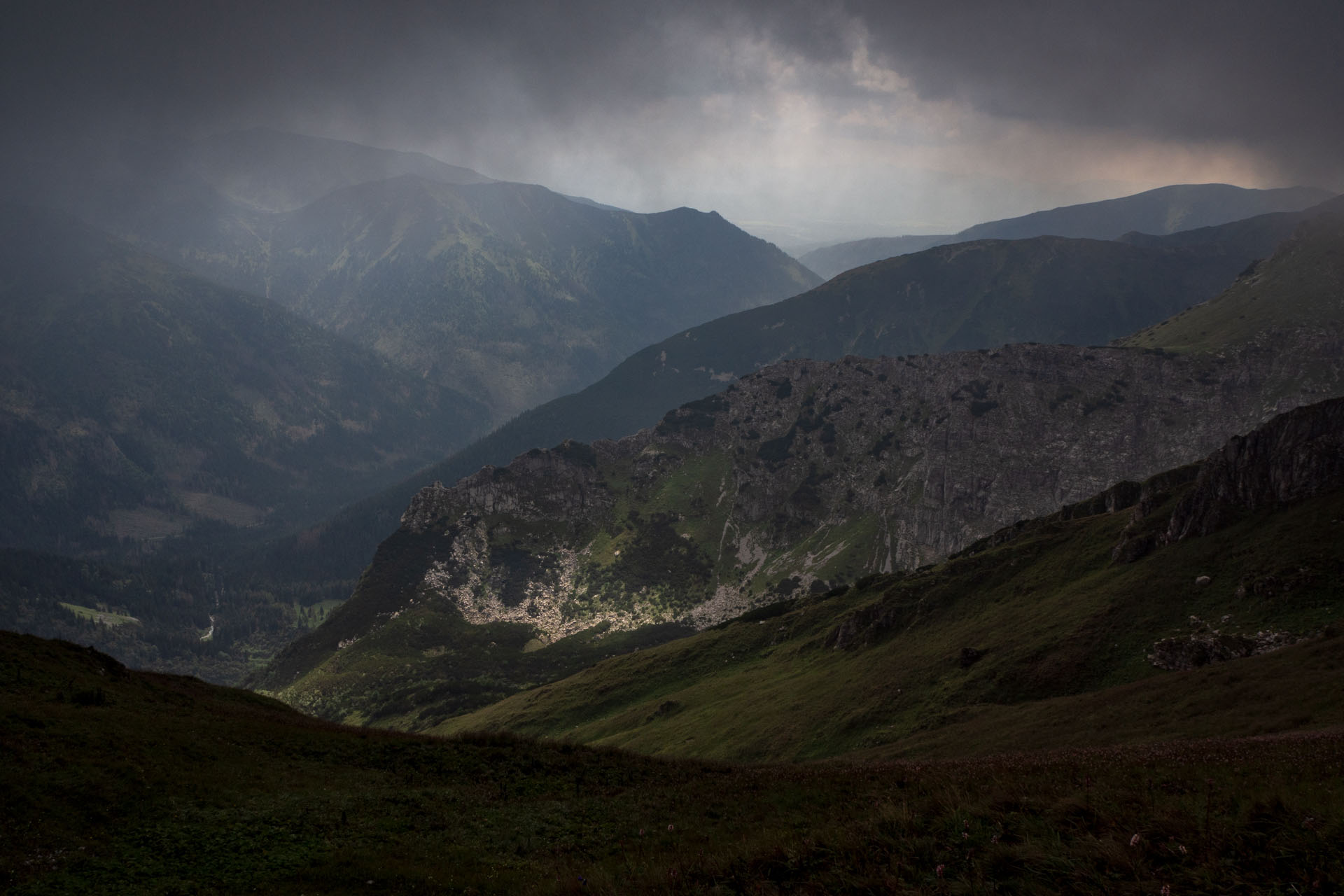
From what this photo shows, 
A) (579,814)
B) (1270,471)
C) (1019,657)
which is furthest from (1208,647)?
(579,814)

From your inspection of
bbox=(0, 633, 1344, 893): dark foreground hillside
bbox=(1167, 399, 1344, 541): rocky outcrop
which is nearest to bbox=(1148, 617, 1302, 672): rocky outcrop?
bbox=(1167, 399, 1344, 541): rocky outcrop

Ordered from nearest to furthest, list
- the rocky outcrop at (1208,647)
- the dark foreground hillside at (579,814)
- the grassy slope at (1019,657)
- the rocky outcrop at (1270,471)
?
1. the dark foreground hillside at (579,814)
2. the grassy slope at (1019,657)
3. the rocky outcrop at (1208,647)
4. the rocky outcrop at (1270,471)

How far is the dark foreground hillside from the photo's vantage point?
17047 mm

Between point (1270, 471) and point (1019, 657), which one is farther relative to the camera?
point (1270, 471)

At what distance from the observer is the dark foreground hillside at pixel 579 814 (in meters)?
17.0

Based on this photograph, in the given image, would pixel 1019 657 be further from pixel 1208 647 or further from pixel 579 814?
pixel 579 814

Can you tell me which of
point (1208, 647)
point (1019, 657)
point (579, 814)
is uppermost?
point (579, 814)

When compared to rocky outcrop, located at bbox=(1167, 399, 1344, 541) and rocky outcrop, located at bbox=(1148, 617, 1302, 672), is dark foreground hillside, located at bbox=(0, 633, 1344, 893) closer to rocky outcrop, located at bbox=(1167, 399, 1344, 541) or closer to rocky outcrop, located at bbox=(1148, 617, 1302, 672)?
rocky outcrop, located at bbox=(1148, 617, 1302, 672)

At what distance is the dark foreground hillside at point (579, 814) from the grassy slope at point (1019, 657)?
24.7 meters

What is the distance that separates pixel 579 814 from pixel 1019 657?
226 feet

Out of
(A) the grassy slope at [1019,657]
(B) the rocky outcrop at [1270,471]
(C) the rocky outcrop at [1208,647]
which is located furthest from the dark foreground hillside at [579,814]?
(B) the rocky outcrop at [1270,471]

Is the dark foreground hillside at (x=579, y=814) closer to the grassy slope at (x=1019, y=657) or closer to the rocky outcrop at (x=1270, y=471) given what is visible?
the grassy slope at (x=1019, y=657)

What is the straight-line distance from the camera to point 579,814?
3516 cm

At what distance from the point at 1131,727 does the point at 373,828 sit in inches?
2213
